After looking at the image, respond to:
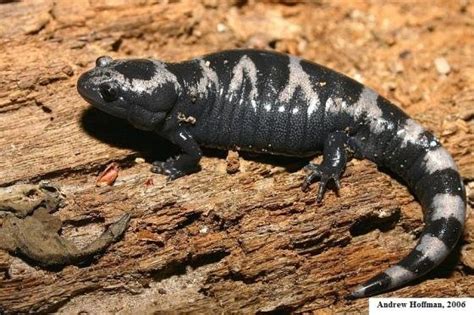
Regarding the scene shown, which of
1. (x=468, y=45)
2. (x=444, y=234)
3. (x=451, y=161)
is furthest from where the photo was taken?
(x=468, y=45)

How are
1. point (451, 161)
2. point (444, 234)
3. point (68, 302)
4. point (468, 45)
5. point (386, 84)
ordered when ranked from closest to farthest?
point (68, 302), point (444, 234), point (451, 161), point (386, 84), point (468, 45)

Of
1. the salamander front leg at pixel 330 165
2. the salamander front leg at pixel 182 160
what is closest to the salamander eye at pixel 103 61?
the salamander front leg at pixel 182 160

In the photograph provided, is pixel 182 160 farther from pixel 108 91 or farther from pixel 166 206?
pixel 108 91

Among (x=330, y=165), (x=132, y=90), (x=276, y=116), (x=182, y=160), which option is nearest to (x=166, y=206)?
(x=182, y=160)

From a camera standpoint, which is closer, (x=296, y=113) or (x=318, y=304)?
(x=318, y=304)

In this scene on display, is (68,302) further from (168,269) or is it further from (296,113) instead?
(296,113)

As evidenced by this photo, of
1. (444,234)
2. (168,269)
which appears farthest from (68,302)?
(444,234)

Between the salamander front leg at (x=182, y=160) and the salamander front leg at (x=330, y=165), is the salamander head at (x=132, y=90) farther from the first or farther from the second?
the salamander front leg at (x=330, y=165)
